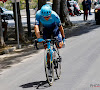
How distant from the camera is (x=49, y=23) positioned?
782cm

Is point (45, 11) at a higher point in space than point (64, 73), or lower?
higher

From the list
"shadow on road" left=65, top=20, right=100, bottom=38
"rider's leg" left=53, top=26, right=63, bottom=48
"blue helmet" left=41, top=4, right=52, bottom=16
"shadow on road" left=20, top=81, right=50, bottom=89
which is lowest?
"shadow on road" left=20, top=81, right=50, bottom=89

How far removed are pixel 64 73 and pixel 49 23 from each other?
188 centimetres

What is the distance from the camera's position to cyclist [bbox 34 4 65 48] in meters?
7.51

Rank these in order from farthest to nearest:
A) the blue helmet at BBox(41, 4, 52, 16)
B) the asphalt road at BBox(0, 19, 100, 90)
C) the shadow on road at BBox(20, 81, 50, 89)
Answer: the asphalt road at BBox(0, 19, 100, 90)
the shadow on road at BBox(20, 81, 50, 89)
the blue helmet at BBox(41, 4, 52, 16)

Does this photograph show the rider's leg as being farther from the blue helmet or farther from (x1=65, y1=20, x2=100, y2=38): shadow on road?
(x1=65, y1=20, x2=100, y2=38): shadow on road

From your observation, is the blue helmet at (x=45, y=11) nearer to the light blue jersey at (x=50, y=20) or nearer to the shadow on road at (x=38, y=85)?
the light blue jersey at (x=50, y=20)

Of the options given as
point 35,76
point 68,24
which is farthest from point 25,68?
point 68,24

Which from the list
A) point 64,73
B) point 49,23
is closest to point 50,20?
point 49,23

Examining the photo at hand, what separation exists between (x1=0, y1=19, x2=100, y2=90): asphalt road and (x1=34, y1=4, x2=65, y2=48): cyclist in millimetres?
1064

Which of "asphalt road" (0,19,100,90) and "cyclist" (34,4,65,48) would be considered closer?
"cyclist" (34,4,65,48)

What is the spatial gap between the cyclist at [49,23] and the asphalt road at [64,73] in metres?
1.06

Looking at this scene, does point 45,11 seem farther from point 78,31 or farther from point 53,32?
point 78,31

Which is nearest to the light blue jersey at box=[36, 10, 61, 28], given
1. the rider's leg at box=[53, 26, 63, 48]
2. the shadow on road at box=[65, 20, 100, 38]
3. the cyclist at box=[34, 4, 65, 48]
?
the cyclist at box=[34, 4, 65, 48]
